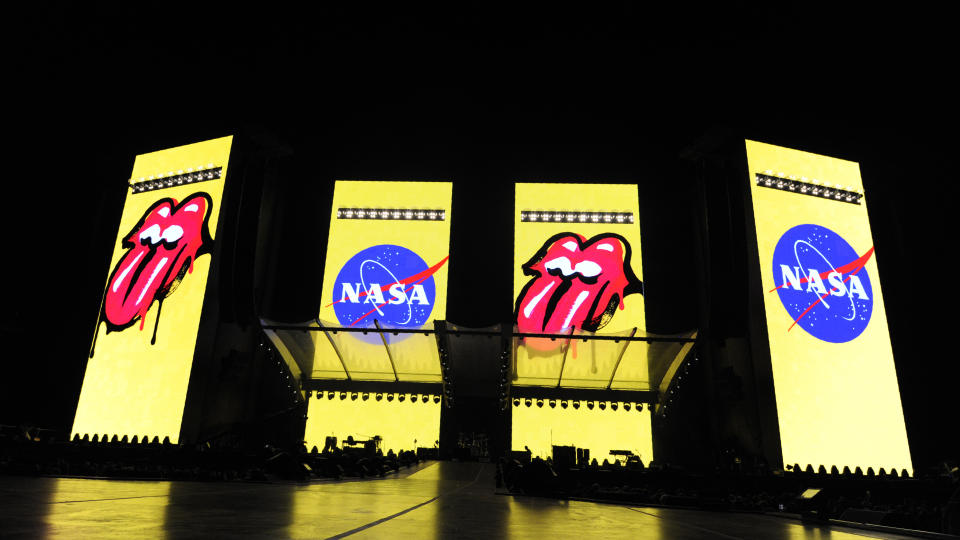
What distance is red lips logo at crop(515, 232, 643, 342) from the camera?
2214cm

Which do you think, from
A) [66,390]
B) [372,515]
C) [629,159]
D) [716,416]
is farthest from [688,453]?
[66,390]

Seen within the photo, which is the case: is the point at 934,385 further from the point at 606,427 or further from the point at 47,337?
the point at 47,337

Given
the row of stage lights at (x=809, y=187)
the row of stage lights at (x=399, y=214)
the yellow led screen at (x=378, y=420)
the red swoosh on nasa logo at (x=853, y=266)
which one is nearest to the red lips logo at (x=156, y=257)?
the row of stage lights at (x=399, y=214)

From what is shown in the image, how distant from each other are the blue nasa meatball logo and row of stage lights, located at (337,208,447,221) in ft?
5.25

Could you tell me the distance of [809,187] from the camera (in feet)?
73.3

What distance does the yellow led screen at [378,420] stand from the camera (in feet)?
76.5

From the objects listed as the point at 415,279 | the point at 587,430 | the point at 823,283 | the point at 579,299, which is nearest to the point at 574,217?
the point at 579,299

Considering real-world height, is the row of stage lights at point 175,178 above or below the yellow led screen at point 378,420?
above

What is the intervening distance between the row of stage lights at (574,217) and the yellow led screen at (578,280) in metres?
0.04

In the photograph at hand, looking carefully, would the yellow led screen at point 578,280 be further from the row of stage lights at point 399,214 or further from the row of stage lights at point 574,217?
the row of stage lights at point 399,214

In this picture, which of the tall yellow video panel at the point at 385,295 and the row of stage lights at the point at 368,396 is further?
the row of stage lights at the point at 368,396

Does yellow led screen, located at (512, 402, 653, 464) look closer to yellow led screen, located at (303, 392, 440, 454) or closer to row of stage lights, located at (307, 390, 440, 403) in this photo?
yellow led screen, located at (303, 392, 440, 454)

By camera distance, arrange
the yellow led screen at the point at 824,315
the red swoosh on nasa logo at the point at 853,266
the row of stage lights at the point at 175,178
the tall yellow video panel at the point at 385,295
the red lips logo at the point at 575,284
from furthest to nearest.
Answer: the row of stage lights at the point at 175,178, the tall yellow video panel at the point at 385,295, the red lips logo at the point at 575,284, the red swoosh on nasa logo at the point at 853,266, the yellow led screen at the point at 824,315

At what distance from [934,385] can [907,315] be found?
2.69 metres
